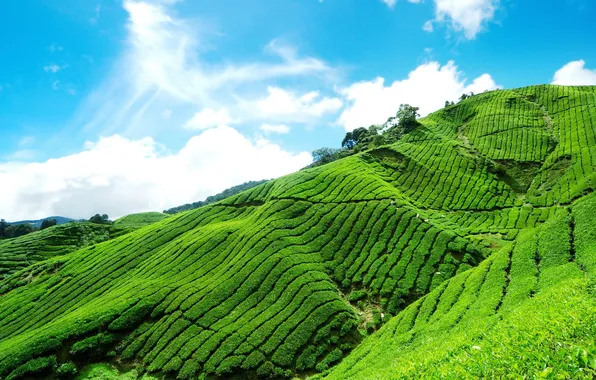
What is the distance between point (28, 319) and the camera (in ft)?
134

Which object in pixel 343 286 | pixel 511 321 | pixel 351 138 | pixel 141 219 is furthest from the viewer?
pixel 351 138

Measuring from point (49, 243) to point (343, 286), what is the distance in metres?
67.1

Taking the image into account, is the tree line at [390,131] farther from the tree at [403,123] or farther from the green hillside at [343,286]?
the green hillside at [343,286]

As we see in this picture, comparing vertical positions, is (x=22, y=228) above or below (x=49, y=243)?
above

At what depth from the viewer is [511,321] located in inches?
501

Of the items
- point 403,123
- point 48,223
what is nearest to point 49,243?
point 48,223

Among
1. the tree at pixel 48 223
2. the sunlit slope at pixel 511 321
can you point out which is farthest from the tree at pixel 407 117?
the tree at pixel 48 223

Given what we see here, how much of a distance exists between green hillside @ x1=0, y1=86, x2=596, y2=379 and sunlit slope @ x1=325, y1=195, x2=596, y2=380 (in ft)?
0.31

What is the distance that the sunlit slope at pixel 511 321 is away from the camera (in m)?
7.81

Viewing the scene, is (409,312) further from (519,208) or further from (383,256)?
(519,208)

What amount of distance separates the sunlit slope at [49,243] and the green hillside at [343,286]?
55.9 ft

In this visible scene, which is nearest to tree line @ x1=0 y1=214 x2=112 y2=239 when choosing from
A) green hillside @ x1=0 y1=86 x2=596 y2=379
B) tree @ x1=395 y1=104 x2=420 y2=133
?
green hillside @ x1=0 y1=86 x2=596 y2=379

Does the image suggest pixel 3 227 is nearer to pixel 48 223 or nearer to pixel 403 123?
pixel 48 223

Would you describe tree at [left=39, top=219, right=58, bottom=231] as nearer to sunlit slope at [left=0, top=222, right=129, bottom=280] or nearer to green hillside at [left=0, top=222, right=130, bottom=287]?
green hillside at [left=0, top=222, right=130, bottom=287]
